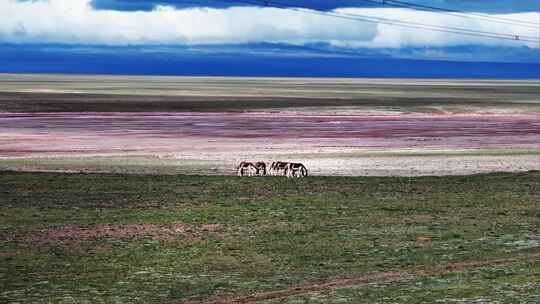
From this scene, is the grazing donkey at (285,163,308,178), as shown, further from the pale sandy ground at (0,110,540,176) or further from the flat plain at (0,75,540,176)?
the pale sandy ground at (0,110,540,176)

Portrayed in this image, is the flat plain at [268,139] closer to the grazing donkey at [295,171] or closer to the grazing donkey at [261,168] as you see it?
the grazing donkey at [261,168]

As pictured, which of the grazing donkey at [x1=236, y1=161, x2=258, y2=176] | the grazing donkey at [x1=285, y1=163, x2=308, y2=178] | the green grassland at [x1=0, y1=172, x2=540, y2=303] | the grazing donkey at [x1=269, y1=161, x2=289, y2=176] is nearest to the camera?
the green grassland at [x1=0, y1=172, x2=540, y2=303]

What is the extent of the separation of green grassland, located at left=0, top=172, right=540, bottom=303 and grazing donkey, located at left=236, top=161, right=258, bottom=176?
109 inches

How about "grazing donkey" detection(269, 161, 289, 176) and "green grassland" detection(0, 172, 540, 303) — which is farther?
"grazing donkey" detection(269, 161, 289, 176)

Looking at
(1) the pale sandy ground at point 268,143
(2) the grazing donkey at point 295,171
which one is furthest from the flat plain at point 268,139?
(2) the grazing donkey at point 295,171

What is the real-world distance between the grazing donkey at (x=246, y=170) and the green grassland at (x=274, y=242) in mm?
2765

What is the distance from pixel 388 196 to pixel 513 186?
4709 mm

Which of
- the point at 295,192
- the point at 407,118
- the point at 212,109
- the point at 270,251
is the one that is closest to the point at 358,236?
the point at 270,251

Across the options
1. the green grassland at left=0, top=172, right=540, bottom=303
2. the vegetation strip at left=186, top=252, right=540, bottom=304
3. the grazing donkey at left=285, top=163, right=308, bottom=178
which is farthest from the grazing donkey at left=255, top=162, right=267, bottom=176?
the vegetation strip at left=186, top=252, right=540, bottom=304

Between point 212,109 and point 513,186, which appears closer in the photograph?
point 513,186

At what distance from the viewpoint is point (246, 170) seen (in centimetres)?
3641

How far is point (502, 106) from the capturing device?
10919 centimetres

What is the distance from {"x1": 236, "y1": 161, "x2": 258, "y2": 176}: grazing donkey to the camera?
35881 mm

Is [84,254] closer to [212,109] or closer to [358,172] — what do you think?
[358,172]
